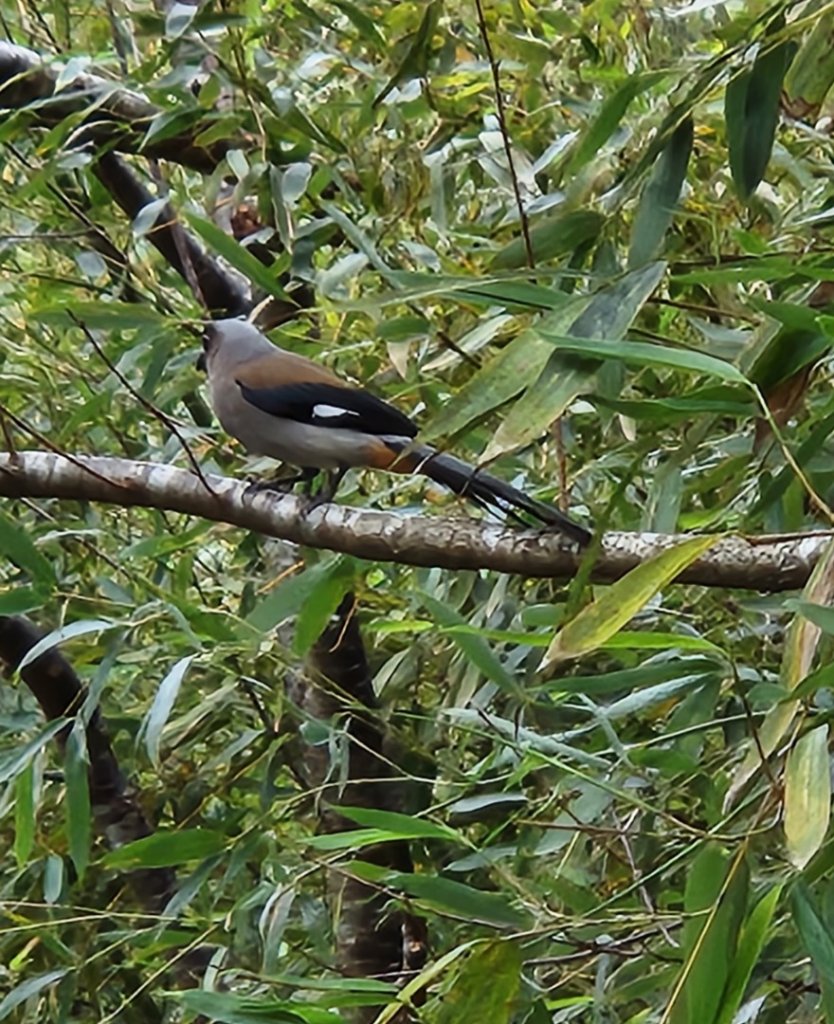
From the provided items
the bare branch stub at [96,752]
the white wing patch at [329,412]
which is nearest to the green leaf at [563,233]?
the white wing patch at [329,412]

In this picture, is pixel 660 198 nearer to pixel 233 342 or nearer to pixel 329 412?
pixel 329 412

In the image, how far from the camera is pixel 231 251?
1243 millimetres

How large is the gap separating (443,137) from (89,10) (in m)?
0.58

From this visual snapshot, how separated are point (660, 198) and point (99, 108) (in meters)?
0.91

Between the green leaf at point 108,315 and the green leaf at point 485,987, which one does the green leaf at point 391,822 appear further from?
the green leaf at point 108,315

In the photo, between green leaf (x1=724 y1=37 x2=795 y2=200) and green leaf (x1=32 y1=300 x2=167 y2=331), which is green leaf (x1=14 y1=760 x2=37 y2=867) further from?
green leaf (x1=724 y1=37 x2=795 y2=200)

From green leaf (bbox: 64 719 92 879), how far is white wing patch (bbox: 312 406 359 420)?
45 cm

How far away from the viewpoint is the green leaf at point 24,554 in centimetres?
124

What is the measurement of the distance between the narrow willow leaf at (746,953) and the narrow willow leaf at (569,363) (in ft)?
0.91

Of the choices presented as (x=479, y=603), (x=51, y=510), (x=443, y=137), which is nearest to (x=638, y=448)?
(x=479, y=603)

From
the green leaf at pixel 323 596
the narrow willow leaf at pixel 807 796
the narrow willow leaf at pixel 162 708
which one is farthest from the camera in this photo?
the narrow willow leaf at pixel 162 708

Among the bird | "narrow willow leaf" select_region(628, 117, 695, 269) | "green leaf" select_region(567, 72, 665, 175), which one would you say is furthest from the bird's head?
"narrow willow leaf" select_region(628, 117, 695, 269)

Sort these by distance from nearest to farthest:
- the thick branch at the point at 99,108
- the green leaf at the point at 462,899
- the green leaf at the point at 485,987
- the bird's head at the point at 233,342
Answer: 1. the green leaf at the point at 485,987
2. the green leaf at the point at 462,899
3. the thick branch at the point at 99,108
4. the bird's head at the point at 233,342

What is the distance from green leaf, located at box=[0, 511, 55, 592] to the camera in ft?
4.06
